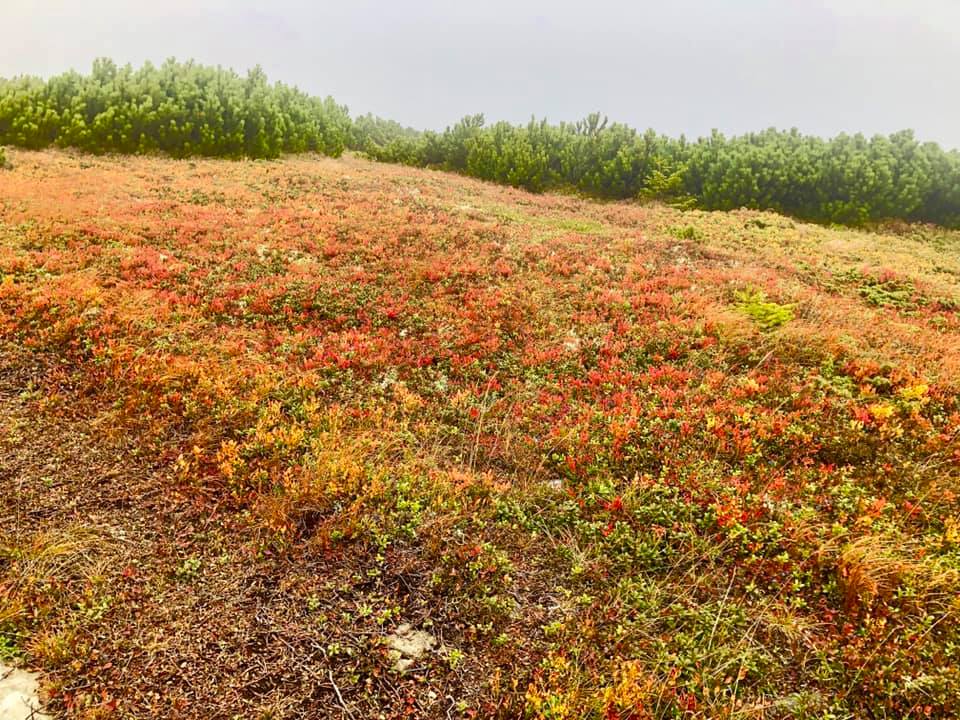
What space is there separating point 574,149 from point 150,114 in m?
30.0

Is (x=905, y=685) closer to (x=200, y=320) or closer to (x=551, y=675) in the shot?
(x=551, y=675)

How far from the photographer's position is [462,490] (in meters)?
7.05

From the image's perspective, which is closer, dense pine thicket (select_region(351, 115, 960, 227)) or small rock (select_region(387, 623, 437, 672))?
small rock (select_region(387, 623, 437, 672))

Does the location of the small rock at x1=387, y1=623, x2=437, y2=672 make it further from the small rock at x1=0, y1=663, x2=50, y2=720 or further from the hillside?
the small rock at x1=0, y1=663, x2=50, y2=720

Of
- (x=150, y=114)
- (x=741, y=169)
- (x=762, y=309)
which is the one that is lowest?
(x=762, y=309)

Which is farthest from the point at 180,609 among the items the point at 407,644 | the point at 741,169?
the point at 741,169

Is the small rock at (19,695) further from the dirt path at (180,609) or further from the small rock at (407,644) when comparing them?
the small rock at (407,644)

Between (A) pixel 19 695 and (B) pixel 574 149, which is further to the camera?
(B) pixel 574 149

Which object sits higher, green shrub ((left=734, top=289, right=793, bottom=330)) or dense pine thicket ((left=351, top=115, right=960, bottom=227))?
dense pine thicket ((left=351, top=115, right=960, bottom=227))

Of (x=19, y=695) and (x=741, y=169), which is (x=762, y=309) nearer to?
(x=19, y=695)

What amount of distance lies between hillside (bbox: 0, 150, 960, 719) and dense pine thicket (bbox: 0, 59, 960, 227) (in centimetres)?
2190

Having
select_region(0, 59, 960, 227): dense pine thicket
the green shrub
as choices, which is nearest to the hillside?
the green shrub

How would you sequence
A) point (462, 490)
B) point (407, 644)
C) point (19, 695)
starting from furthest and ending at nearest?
point (462, 490), point (407, 644), point (19, 695)

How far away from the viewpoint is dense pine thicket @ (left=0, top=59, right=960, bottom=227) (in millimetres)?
30730
